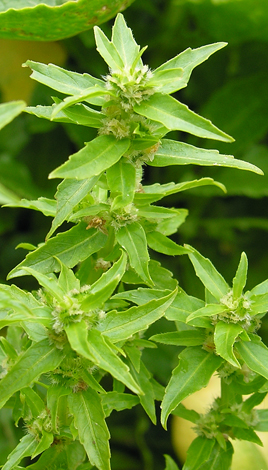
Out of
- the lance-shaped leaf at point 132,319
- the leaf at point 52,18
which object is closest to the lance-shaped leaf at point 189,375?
the lance-shaped leaf at point 132,319

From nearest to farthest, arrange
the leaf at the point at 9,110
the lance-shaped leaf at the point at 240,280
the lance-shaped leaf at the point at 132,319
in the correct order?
the leaf at the point at 9,110 → the lance-shaped leaf at the point at 132,319 → the lance-shaped leaf at the point at 240,280

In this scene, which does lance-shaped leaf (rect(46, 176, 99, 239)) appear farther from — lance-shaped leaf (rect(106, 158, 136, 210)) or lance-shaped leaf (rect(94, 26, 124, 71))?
lance-shaped leaf (rect(94, 26, 124, 71))

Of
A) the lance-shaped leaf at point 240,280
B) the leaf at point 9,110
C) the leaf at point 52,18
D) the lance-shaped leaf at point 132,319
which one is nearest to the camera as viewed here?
the leaf at point 9,110

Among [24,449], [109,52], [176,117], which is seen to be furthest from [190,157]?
[24,449]

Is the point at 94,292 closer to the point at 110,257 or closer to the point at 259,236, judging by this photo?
the point at 110,257

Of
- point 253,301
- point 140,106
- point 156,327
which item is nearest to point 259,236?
point 156,327

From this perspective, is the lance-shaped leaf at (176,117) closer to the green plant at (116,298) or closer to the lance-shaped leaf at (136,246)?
the green plant at (116,298)
